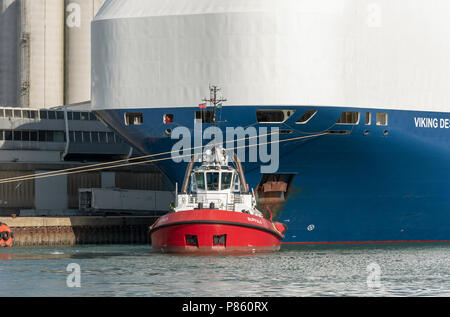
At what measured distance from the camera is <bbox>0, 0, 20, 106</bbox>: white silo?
3241 inches

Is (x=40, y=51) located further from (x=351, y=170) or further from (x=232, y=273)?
(x=232, y=273)

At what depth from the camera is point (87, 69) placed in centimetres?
7975

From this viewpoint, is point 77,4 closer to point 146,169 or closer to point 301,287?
point 146,169

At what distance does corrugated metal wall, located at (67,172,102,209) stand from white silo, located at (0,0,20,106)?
1783 cm

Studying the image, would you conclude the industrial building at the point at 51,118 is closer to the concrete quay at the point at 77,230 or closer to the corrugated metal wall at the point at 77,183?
the corrugated metal wall at the point at 77,183

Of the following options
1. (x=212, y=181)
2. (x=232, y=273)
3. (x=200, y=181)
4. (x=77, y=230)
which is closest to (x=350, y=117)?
(x=212, y=181)

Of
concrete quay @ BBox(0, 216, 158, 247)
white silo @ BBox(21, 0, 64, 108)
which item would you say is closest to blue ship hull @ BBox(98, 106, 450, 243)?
concrete quay @ BBox(0, 216, 158, 247)

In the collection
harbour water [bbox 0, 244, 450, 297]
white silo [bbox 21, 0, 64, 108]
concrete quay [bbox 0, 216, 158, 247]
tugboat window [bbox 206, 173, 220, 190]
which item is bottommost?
harbour water [bbox 0, 244, 450, 297]

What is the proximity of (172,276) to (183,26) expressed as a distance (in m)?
16.6

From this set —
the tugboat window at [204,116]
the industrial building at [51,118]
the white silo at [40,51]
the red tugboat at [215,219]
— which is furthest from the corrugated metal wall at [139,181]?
the tugboat window at [204,116]

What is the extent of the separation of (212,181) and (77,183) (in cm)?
2134

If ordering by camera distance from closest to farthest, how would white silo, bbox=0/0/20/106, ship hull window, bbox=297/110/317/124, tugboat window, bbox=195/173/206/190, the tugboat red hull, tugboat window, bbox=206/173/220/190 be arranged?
the tugboat red hull → tugboat window, bbox=206/173/220/190 → tugboat window, bbox=195/173/206/190 → ship hull window, bbox=297/110/317/124 → white silo, bbox=0/0/20/106

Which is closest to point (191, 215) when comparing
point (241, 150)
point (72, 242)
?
point (241, 150)

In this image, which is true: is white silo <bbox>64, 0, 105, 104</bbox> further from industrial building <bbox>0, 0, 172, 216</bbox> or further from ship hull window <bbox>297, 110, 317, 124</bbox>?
ship hull window <bbox>297, 110, 317, 124</bbox>
